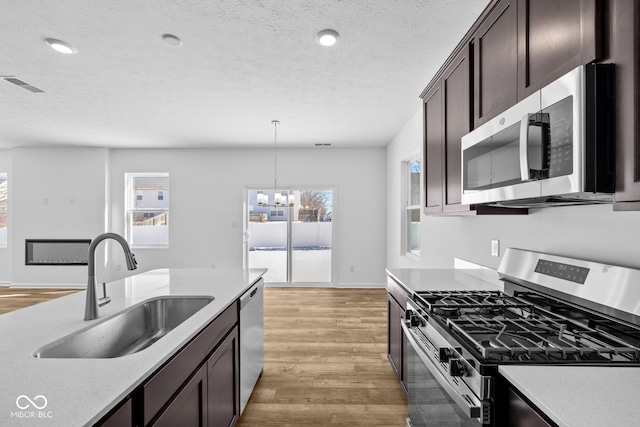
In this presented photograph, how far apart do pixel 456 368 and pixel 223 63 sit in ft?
8.82

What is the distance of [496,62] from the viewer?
154 cm

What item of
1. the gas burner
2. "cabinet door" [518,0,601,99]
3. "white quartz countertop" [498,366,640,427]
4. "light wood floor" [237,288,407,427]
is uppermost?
"cabinet door" [518,0,601,99]

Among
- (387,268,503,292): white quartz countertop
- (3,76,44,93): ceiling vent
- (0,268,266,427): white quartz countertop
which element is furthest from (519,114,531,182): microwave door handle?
(3,76,44,93): ceiling vent

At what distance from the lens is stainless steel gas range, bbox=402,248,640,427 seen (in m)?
0.96

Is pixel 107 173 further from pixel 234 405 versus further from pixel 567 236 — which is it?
pixel 567 236

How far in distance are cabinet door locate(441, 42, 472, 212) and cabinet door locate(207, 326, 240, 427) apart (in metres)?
1.57

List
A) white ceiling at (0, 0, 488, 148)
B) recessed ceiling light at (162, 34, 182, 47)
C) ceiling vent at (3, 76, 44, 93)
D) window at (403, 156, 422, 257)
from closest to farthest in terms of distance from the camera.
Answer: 1. white ceiling at (0, 0, 488, 148)
2. recessed ceiling light at (162, 34, 182, 47)
3. ceiling vent at (3, 76, 44, 93)
4. window at (403, 156, 422, 257)

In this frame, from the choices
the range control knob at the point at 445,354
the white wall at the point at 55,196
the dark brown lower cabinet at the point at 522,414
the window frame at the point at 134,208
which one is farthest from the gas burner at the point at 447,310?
the white wall at the point at 55,196

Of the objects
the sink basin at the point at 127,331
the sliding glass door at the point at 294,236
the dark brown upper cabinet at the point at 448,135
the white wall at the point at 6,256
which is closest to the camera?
the sink basin at the point at 127,331

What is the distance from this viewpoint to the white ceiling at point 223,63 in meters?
1.98

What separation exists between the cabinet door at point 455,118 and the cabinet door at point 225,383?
157 cm

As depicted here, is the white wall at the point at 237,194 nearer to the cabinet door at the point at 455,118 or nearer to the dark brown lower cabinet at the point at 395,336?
the dark brown lower cabinet at the point at 395,336

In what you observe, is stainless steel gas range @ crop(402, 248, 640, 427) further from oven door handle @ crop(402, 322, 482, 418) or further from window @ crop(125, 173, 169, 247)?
window @ crop(125, 173, 169, 247)

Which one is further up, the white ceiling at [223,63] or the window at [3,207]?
the white ceiling at [223,63]
